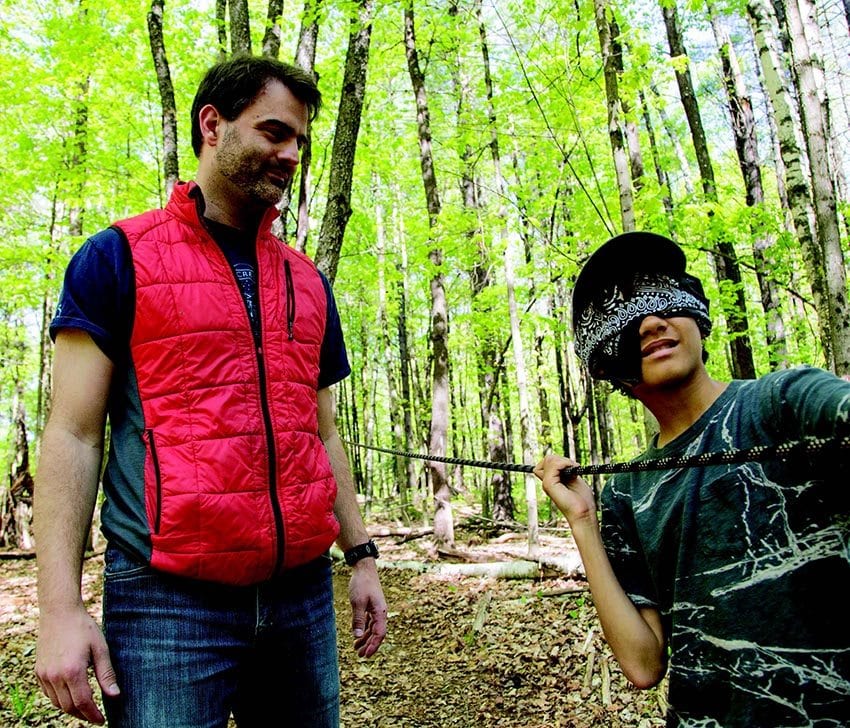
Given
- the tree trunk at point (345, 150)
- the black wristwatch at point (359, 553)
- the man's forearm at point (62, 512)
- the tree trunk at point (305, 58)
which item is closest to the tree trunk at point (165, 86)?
the tree trunk at point (305, 58)

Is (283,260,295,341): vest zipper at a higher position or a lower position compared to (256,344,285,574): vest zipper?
higher

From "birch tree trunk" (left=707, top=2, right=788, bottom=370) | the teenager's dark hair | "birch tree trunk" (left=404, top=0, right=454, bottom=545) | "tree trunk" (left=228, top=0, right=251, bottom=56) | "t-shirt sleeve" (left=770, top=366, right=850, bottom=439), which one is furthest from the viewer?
"birch tree trunk" (left=707, top=2, right=788, bottom=370)

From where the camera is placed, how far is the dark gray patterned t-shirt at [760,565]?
1.19 metres

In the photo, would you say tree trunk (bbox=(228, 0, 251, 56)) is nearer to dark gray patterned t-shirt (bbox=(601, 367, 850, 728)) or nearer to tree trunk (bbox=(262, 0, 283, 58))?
tree trunk (bbox=(262, 0, 283, 58))

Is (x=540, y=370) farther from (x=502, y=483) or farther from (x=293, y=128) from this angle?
(x=293, y=128)

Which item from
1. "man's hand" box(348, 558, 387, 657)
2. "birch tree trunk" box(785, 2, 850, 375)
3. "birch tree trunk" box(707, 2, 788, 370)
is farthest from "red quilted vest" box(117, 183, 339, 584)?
"birch tree trunk" box(707, 2, 788, 370)

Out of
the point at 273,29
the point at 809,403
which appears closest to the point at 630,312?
the point at 809,403

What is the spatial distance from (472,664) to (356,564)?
3880 millimetres

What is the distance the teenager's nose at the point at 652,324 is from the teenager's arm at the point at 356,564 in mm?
1168

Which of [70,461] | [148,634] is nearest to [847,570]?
[148,634]

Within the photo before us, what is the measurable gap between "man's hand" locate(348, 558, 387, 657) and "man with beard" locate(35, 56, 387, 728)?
25cm

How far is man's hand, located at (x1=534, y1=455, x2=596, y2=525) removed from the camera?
5.28 ft

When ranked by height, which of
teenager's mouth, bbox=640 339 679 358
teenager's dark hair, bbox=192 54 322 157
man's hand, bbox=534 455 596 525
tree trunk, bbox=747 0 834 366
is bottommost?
man's hand, bbox=534 455 596 525

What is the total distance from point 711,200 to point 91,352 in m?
8.05
